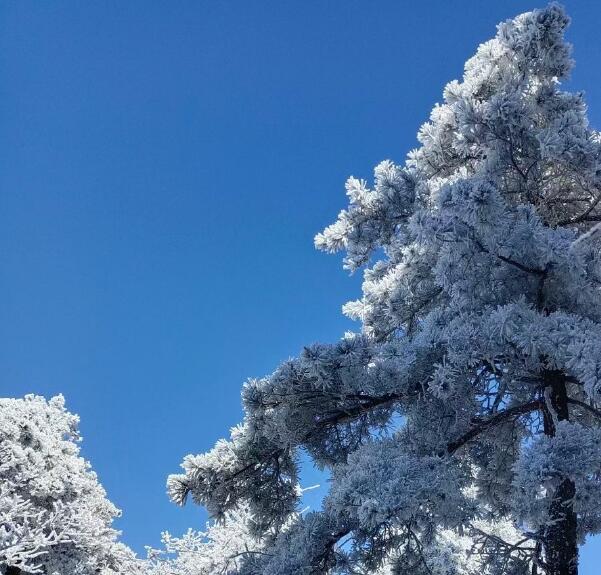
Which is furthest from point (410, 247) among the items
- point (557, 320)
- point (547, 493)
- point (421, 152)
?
point (547, 493)

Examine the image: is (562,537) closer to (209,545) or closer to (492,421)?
(492,421)

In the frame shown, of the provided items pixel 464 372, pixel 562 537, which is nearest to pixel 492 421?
pixel 464 372

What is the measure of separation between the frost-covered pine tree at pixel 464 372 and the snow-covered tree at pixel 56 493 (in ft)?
12.1

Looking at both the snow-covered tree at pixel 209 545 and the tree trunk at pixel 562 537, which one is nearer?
the tree trunk at pixel 562 537

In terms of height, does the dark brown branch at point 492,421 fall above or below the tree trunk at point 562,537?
above

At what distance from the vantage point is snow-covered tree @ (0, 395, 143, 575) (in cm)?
1054

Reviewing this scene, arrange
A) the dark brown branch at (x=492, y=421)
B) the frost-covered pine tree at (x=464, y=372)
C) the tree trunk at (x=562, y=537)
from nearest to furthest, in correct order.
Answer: the frost-covered pine tree at (x=464, y=372) → the tree trunk at (x=562, y=537) → the dark brown branch at (x=492, y=421)

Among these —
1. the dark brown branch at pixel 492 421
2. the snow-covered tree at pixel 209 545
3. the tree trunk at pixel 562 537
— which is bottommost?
the tree trunk at pixel 562 537

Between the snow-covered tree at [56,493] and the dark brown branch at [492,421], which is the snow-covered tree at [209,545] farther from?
the dark brown branch at [492,421]

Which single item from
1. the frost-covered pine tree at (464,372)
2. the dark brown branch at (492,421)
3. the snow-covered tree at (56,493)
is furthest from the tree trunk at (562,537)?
the snow-covered tree at (56,493)

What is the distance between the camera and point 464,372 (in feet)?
22.2

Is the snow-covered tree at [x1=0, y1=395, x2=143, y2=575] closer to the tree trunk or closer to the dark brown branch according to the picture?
the dark brown branch

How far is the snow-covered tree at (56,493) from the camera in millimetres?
10539

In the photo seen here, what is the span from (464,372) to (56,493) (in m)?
8.10
